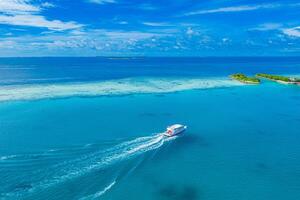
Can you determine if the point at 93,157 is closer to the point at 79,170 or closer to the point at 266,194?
the point at 79,170

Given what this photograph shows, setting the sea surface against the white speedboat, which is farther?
the white speedboat

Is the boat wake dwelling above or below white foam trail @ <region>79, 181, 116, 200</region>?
above

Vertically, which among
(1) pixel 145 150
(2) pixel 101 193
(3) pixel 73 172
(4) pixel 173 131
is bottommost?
(2) pixel 101 193

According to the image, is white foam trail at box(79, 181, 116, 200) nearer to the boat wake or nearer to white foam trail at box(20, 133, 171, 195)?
the boat wake

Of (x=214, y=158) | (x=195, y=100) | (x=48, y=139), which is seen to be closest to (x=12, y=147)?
(x=48, y=139)

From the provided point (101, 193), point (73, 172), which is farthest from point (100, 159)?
point (101, 193)

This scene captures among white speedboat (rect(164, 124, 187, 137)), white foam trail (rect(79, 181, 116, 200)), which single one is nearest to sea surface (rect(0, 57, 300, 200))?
white foam trail (rect(79, 181, 116, 200))

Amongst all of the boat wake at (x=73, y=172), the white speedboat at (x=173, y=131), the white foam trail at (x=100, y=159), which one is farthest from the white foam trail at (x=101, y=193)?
the white speedboat at (x=173, y=131)

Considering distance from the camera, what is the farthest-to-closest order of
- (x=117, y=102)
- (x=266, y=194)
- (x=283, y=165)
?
(x=117, y=102), (x=283, y=165), (x=266, y=194)

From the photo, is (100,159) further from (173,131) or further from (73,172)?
(173,131)
